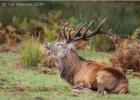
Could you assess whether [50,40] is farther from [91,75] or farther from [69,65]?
[91,75]

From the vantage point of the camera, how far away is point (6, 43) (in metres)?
18.7

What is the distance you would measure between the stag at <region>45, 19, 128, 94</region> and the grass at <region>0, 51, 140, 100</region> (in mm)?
213

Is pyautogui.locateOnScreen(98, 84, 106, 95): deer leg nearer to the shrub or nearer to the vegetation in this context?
the vegetation

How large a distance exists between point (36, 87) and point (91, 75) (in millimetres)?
1156

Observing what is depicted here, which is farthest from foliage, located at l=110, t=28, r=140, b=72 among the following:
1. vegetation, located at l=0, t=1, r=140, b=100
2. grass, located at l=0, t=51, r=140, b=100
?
grass, located at l=0, t=51, r=140, b=100

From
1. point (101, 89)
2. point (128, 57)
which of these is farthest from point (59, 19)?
point (101, 89)

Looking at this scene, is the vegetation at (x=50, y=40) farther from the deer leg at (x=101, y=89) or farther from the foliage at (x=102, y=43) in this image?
the deer leg at (x=101, y=89)

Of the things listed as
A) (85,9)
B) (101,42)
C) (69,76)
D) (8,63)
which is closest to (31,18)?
(85,9)

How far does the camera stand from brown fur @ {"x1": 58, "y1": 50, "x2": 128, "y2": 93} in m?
12.0

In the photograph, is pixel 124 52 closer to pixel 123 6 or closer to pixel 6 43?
pixel 6 43

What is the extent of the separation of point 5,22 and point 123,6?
16.0 feet

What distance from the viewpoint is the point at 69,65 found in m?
12.8

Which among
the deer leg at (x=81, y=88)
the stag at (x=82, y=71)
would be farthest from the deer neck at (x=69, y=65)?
the deer leg at (x=81, y=88)

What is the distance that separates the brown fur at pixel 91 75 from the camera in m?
12.0
